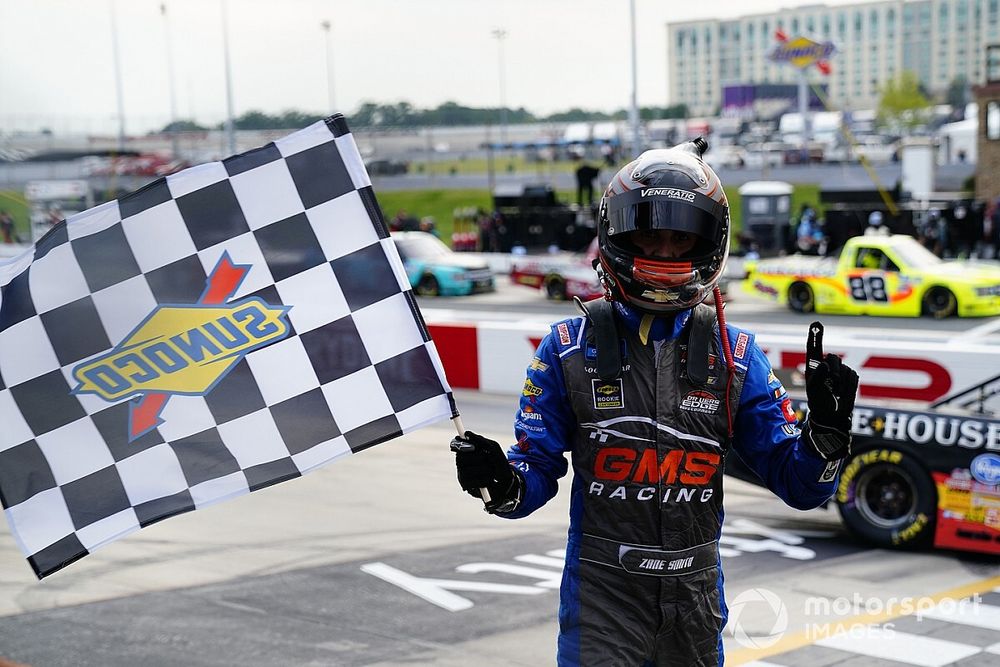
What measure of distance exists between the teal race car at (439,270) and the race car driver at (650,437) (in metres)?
23.2

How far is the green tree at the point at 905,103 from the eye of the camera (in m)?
71.7

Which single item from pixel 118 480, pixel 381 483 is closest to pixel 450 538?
pixel 381 483

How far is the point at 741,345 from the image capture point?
2.93 meters

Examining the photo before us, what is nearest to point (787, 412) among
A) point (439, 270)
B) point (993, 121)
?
point (439, 270)

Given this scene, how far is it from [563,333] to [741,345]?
46cm

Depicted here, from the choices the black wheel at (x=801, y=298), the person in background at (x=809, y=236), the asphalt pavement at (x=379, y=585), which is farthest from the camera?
the person in background at (x=809, y=236)

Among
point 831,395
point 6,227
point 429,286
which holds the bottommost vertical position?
point 429,286

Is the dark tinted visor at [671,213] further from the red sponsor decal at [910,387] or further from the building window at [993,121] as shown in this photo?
the building window at [993,121]

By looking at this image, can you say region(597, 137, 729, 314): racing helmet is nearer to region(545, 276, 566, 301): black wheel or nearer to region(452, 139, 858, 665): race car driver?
region(452, 139, 858, 665): race car driver

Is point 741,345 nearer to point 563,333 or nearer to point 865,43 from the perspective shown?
point 563,333

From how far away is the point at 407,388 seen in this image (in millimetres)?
3570

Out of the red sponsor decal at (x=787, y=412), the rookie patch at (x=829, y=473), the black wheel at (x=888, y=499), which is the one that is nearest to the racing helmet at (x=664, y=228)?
the red sponsor decal at (x=787, y=412)

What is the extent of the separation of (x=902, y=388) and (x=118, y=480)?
8699 mm

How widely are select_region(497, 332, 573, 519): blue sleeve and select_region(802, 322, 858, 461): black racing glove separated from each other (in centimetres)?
63
